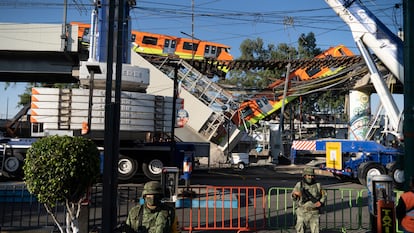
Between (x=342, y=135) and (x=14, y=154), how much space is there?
27.1 metres

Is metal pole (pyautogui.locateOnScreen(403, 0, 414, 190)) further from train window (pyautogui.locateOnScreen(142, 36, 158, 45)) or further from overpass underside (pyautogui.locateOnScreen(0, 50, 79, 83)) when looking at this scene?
train window (pyautogui.locateOnScreen(142, 36, 158, 45))

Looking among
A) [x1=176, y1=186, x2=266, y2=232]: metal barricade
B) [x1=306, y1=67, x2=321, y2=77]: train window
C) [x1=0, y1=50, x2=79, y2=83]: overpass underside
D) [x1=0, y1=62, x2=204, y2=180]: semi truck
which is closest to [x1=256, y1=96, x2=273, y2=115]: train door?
[x1=306, y1=67, x2=321, y2=77]: train window

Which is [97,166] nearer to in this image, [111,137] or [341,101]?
[111,137]

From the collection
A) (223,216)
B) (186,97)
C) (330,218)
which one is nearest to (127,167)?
(223,216)

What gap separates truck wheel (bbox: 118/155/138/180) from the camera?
49.0 ft

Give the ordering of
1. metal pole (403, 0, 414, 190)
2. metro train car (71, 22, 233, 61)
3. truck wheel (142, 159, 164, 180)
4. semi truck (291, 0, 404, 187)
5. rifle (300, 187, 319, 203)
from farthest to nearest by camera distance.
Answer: metro train car (71, 22, 233, 61), truck wheel (142, 159, 164, 180), semi truck (291, 0, 404, 187), rifle (300, 187, 319, 203), metal pole (403, 0, 414, 190)

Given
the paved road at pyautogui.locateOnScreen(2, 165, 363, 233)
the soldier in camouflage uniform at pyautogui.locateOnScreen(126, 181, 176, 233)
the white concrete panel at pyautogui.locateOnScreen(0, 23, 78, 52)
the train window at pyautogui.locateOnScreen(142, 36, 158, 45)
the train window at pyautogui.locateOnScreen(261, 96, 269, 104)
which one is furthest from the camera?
the train window at pyautogui.locateOnScreen(142, 36, 158, 45)

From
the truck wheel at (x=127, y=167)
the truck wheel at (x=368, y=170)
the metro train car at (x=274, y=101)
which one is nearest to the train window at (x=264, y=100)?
the metro train car at (x=274, y=101)

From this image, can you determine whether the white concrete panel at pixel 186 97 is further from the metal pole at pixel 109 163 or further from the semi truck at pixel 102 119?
the metal pole at pixel 109 163

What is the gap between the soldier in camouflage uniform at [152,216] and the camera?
4.18m

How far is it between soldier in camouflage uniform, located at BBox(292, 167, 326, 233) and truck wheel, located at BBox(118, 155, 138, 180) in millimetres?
9243

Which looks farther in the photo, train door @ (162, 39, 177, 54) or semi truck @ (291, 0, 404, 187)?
train door @ (162, 39, 177, 54)

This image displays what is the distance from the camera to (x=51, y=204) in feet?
17.7

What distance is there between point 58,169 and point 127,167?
998cm
